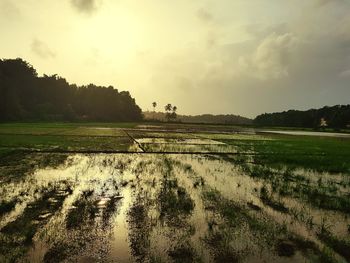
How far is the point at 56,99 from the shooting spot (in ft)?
392

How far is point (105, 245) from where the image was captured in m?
7.43

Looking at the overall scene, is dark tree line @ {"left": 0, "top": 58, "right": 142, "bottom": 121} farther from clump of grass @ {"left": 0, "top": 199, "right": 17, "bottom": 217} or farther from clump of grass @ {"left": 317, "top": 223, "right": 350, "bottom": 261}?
clump of grass @ {"left": 317, "top": 223, "right": 350, "bottom": 261}

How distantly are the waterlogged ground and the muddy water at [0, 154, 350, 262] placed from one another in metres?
0.02

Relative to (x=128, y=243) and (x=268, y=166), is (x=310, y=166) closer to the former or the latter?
(x=268, y=166)

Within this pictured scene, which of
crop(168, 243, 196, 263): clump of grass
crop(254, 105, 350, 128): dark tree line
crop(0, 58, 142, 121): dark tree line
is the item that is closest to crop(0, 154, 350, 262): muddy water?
crop(168, 243, 196, 263): clump of grass

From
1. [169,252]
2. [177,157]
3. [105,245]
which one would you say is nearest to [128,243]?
[105,245]

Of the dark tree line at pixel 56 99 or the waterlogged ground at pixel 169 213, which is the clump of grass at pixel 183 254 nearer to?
the waterlogged ground at pixel 169 213

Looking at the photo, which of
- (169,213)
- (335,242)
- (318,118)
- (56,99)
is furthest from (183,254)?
(318,118)

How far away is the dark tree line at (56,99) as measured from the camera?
9314cm

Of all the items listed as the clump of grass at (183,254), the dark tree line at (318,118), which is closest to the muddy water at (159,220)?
the clump of grass at (183,254)

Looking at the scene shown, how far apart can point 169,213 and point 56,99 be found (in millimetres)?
117659

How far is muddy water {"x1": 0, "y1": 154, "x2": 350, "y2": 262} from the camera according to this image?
7.16 meters

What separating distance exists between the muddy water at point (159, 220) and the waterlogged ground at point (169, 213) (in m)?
0.02

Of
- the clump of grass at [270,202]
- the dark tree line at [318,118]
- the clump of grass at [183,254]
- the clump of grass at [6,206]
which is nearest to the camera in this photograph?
the clump of grass at [183,254]
